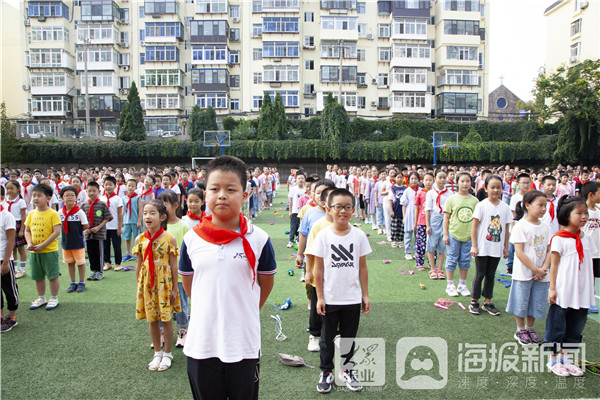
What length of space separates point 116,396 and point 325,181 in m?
3.01

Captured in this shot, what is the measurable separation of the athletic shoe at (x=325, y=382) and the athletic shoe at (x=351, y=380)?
127 mm

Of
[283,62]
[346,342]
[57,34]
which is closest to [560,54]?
[283,62]

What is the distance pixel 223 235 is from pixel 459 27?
45.9m

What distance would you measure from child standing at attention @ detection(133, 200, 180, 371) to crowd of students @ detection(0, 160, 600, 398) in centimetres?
1

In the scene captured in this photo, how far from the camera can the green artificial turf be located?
3.58 meters

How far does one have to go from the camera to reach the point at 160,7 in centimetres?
4088

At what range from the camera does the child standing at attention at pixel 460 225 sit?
574 cm

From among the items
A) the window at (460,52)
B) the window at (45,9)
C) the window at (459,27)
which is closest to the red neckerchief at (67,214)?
the window at (460,52)

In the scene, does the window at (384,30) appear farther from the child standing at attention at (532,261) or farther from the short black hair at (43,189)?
the child standing at attention at (532,261)

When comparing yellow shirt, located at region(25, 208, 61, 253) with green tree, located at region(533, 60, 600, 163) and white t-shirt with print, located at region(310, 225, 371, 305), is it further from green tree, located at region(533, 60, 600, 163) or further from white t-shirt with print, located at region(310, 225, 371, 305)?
Answer: green tree, located at region(533, 60, 600, 163)

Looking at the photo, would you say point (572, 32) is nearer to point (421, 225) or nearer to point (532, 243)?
point (421, 225)

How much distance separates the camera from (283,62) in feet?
135

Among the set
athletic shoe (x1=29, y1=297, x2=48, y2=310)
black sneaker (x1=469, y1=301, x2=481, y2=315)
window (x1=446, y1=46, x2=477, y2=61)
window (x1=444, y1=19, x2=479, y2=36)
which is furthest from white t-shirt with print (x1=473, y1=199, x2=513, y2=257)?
window (x1=444, y1=19, x2=479, y2=36)

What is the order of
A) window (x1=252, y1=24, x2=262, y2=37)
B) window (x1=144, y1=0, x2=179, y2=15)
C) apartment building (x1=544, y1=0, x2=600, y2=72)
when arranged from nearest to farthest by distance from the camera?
apartment building (x1=544, y1=0, x2=600, y2=72), window (x1=144, y1=0, x2=179, y2=15), window (x1=252, y1=24, x2=262, y2=37)
